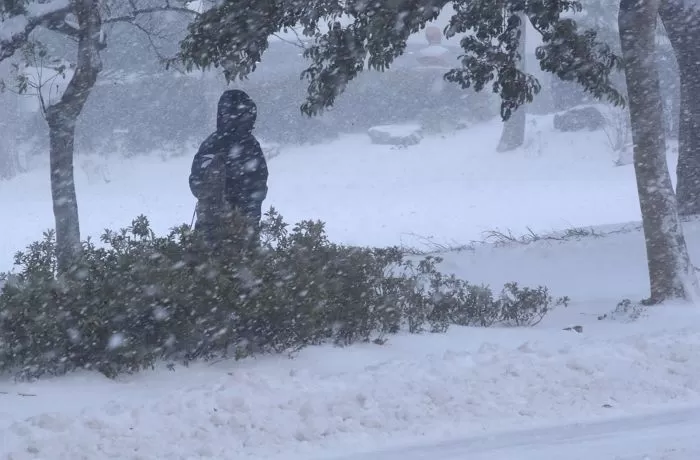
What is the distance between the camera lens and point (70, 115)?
1071 centimetres

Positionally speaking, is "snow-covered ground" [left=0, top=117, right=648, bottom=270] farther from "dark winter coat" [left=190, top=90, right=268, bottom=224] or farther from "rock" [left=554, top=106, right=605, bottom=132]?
"dark winter coat" [left=190, top=90, right=268, bottom=224]

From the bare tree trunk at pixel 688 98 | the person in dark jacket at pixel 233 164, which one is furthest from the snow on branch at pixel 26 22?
the bare tree trunk at pixel 688 98

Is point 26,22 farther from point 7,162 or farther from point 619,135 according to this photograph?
point 7,162

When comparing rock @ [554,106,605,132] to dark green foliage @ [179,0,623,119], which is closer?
dark green foliage @ [179,0,623,119]

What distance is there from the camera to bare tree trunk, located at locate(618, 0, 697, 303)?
8.52 m

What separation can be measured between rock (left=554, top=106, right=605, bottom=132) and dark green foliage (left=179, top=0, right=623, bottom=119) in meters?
23.4

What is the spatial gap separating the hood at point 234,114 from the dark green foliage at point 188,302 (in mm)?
952

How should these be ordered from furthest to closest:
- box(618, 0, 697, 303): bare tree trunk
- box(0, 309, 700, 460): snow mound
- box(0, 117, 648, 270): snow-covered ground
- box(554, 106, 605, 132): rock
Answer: box(554, 106, 605, 132): rock, box(0, 117, 648, 270): snow-covered ground, box(618, 0, 697, 303): bare tree trunk, box(0, 309, 700, 460): snow mound

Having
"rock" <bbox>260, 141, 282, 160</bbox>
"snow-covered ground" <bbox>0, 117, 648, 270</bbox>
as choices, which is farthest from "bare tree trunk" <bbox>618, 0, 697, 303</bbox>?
"rock" <bbox>260, 141, 282, 160</bbox>

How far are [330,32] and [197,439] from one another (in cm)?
573

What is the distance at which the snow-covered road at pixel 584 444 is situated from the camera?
4.79 m

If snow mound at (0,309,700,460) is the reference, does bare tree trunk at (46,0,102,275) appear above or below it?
above

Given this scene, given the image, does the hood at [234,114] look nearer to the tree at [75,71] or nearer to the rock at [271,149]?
the tree at [75,71]

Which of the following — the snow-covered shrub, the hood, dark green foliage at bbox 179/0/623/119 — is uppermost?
the snow-covered shrub
